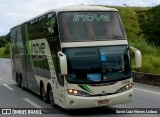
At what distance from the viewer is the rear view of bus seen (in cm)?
1184

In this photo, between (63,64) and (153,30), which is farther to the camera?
(153,30)

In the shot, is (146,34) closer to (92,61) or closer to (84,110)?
(84,110)

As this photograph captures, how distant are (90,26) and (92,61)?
1.17 metres

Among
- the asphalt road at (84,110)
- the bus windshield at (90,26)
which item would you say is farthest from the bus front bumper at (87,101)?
the bus windshield at (90,26)

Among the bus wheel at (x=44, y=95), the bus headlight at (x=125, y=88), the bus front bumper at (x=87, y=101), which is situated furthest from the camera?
the bus wheel at (x=44, y=95)

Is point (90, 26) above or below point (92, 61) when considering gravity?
above

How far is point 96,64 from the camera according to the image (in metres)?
12.1

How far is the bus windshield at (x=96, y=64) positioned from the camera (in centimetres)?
1196

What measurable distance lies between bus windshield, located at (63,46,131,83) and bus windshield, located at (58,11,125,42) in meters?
0.41

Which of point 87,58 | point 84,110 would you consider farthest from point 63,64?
point 84,110

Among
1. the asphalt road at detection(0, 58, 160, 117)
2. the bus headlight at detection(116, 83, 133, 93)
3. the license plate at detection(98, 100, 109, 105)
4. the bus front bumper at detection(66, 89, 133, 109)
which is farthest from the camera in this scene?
the asphalt road at detection(0, 58, 160, 117)

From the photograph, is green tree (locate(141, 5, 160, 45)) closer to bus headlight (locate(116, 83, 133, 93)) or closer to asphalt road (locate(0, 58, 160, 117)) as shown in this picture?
asphalt road (locate(0, 58, 160, 117))

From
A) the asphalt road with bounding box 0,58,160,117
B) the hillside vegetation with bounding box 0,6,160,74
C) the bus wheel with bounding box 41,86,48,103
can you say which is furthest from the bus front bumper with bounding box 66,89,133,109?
the hillside vegetation with bounding box 0,6,160,74

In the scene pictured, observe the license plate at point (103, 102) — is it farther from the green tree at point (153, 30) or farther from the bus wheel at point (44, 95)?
the green tree at point (153, 30)
